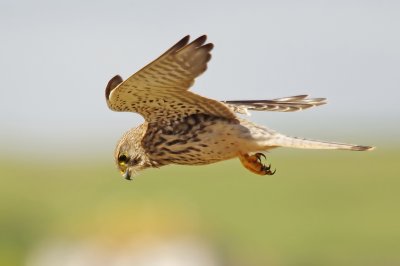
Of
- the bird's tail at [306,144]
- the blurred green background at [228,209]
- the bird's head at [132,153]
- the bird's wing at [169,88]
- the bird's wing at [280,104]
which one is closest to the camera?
the bird's wing at [169,88]

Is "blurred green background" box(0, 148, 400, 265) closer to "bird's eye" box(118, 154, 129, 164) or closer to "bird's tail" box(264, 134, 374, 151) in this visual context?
"bird's eye" box(118, 154, 129, 164)

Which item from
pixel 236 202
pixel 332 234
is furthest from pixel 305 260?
pixel 236 202

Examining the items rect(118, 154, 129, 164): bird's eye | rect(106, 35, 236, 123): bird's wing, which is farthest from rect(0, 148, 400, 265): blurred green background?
rect(106, 35, 236, 123): bird's wing

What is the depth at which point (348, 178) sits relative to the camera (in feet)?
197

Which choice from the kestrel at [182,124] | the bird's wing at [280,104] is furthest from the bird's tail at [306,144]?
the bird's wing at [280,104]

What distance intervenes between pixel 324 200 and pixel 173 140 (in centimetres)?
4280

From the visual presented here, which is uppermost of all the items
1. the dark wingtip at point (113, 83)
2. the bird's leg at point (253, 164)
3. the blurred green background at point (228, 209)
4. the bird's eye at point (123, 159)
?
the dark wingtip at point (113, 83)

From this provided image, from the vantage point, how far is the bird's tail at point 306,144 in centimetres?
1177

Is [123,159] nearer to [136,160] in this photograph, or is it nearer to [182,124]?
[136,160]

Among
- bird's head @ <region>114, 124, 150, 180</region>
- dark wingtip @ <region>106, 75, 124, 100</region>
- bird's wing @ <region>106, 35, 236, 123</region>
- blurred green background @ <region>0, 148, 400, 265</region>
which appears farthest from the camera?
blurred green background @ <region>0, 148, 400, 265</region>

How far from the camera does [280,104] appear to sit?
45.2ft

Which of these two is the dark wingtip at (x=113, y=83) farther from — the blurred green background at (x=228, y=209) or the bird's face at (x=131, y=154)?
the blurred green background at (x=228, y=209)

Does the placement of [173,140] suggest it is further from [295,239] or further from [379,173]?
[379,173]

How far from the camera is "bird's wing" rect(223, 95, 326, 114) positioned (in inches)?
533
